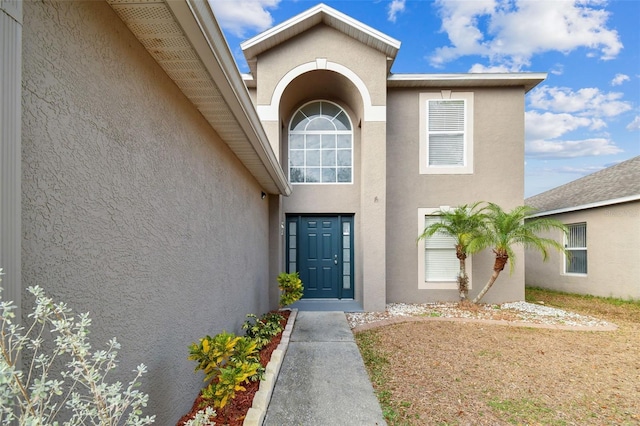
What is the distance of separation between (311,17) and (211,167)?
5839mm

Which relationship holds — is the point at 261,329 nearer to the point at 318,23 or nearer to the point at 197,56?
the point at 197,56

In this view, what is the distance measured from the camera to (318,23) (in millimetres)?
7531

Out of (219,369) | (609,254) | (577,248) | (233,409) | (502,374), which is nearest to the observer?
(219,369)

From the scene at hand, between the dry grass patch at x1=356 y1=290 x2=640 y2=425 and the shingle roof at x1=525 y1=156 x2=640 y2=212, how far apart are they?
464 cm

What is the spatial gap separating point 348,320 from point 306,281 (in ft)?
6.54

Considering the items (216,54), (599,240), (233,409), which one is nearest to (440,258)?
(599,240)

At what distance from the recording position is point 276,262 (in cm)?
770

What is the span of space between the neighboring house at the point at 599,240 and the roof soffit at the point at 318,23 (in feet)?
28.0

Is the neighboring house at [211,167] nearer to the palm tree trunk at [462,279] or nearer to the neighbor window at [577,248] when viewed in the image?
the palm tree trunk at [462,279]

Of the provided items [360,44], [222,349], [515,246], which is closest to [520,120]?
[515,246]

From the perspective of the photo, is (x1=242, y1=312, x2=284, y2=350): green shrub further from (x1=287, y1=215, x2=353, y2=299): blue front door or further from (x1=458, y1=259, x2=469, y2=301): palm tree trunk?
(x1=458, y1=259, x2=469, y2=301): palm tree trunk

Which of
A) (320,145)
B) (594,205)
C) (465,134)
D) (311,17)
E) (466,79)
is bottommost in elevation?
(594,205)

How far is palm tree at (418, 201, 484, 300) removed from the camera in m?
7.66

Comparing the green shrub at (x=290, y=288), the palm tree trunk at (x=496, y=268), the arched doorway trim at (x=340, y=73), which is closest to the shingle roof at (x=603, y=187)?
the palm tree trunk at (x=496, y=268)
